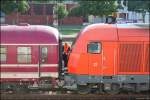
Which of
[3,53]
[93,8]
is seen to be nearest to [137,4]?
[93,8]

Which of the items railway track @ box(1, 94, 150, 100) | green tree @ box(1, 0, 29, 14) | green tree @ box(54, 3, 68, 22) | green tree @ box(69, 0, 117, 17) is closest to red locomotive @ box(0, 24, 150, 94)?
railway track @ box(1, 94, 150, 100)

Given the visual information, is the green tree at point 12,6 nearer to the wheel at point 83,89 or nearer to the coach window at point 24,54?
the coach window at point 24,54

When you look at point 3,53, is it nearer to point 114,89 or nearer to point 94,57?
point 94,57

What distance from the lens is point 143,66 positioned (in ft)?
53.4

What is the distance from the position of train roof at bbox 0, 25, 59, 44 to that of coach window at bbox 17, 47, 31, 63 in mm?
262

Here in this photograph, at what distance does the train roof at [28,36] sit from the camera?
1652cm

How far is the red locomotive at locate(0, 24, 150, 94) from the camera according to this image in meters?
16.2

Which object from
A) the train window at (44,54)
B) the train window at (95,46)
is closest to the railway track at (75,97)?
the train window at (44,54)

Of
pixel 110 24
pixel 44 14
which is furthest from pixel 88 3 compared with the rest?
pixel 110 24

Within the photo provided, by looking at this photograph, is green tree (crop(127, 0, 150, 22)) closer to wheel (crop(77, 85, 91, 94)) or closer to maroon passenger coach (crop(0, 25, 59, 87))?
wheel (crop(77, 85, 91, 94))

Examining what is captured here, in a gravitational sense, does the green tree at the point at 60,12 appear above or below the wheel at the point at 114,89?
above

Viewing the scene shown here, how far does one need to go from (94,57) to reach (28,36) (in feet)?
8.43

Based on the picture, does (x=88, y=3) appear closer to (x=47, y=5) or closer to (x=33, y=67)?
(x=47, y=5)

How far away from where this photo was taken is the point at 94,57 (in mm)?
16281
